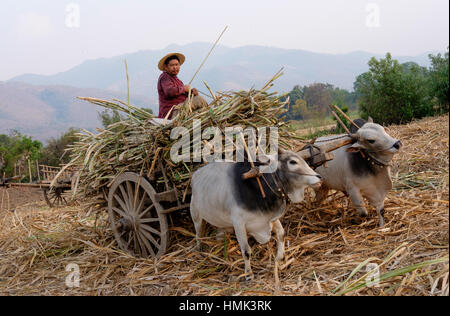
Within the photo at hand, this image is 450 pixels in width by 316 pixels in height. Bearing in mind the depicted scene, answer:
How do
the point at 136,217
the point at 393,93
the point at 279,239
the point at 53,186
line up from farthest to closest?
the point at 393,93, the point at 53,186, the point at 136,217, the point at 279,239

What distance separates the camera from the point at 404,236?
4199mm

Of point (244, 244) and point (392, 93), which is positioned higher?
point (392, 93)

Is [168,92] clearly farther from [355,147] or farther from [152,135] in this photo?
[355,147]

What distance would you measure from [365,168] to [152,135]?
241cm

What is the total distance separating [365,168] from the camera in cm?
451

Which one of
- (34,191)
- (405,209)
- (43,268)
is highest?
(405,209)

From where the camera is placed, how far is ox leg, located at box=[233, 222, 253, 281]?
374 cm

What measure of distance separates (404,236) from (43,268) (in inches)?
170

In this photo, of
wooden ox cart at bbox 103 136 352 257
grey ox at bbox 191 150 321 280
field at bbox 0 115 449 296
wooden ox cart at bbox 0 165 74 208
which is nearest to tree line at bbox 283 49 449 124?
wooden ox cart at bbox 0 165 74 208

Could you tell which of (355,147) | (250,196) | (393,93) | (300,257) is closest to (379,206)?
(355,147)

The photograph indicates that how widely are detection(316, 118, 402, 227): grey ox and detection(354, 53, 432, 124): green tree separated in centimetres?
875
